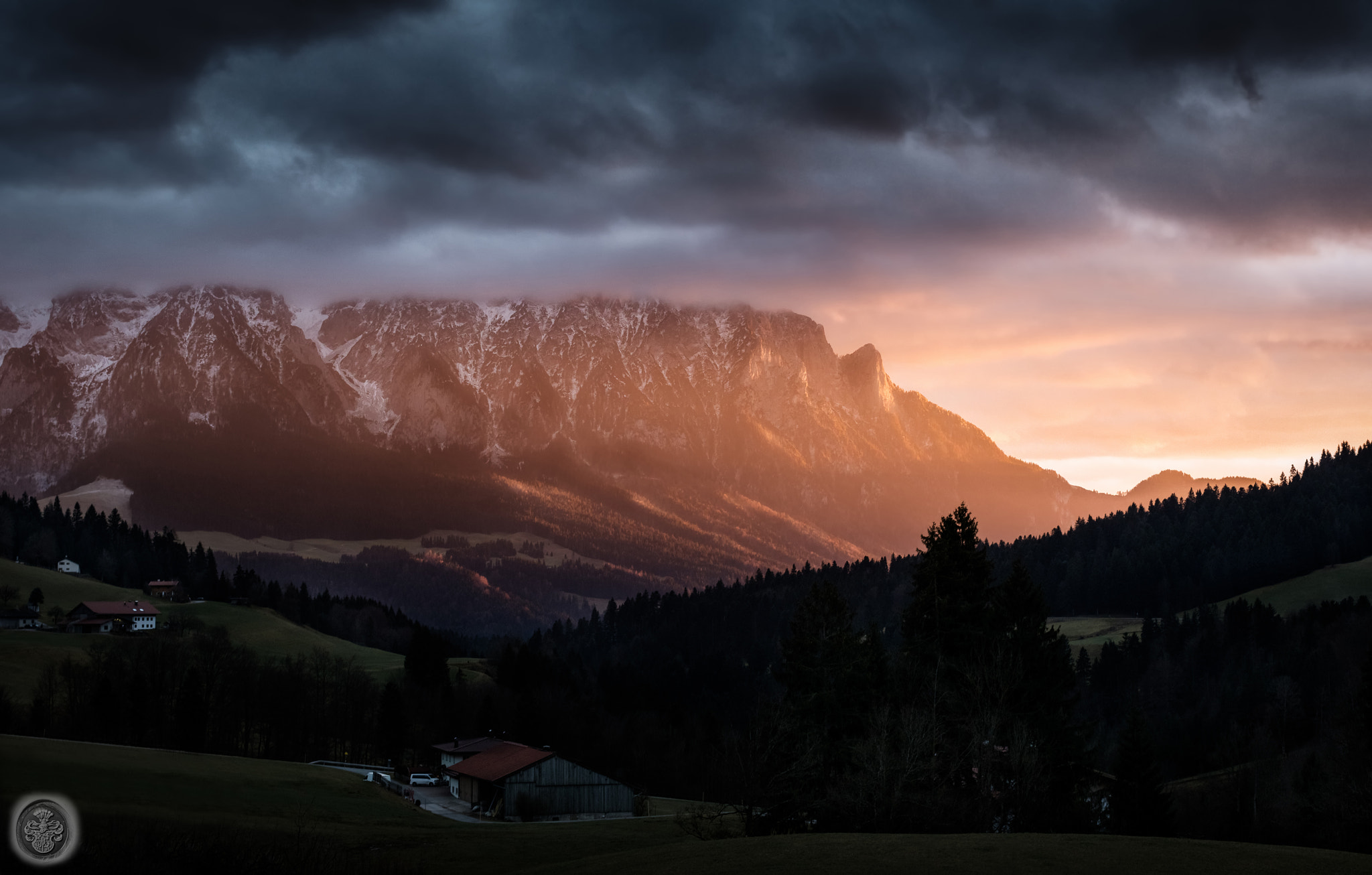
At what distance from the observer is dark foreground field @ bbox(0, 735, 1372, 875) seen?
134 ft

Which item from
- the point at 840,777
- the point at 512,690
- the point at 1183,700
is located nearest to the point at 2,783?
the point at 840,777

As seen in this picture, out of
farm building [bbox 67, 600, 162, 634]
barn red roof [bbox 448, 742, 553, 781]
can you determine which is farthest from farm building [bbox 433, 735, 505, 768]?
farm building [bbox 67, 600, 162, 634]

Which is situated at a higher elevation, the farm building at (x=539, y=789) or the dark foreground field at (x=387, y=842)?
the dark foreground field at (x=387, y=842)

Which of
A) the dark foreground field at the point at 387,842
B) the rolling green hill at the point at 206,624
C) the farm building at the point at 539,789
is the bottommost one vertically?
the farm building at the point at 539,789

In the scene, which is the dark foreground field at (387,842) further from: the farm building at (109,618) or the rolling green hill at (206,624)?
the farm building at (109,618)

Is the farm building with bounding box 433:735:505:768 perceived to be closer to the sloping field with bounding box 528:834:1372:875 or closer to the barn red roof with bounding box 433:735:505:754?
the barn red roof with bounding box 433:735:505:754

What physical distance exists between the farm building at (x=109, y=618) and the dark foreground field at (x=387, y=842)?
98.6 m

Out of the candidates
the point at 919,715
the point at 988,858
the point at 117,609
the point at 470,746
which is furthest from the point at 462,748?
the point at 117,609

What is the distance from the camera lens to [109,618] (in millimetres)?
174750

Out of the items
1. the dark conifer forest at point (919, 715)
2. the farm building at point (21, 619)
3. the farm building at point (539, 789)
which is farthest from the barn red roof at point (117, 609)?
the farm building at point (539, 789)

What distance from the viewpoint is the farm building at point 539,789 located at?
98.9 metres

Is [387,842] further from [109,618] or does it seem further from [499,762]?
[109,618]

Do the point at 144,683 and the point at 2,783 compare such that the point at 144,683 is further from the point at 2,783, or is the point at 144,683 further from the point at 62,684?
the point at 2,783

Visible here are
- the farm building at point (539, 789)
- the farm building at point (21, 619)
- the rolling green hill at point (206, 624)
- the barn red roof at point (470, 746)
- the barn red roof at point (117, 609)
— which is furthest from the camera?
the barn red roof at point (117, 609)
